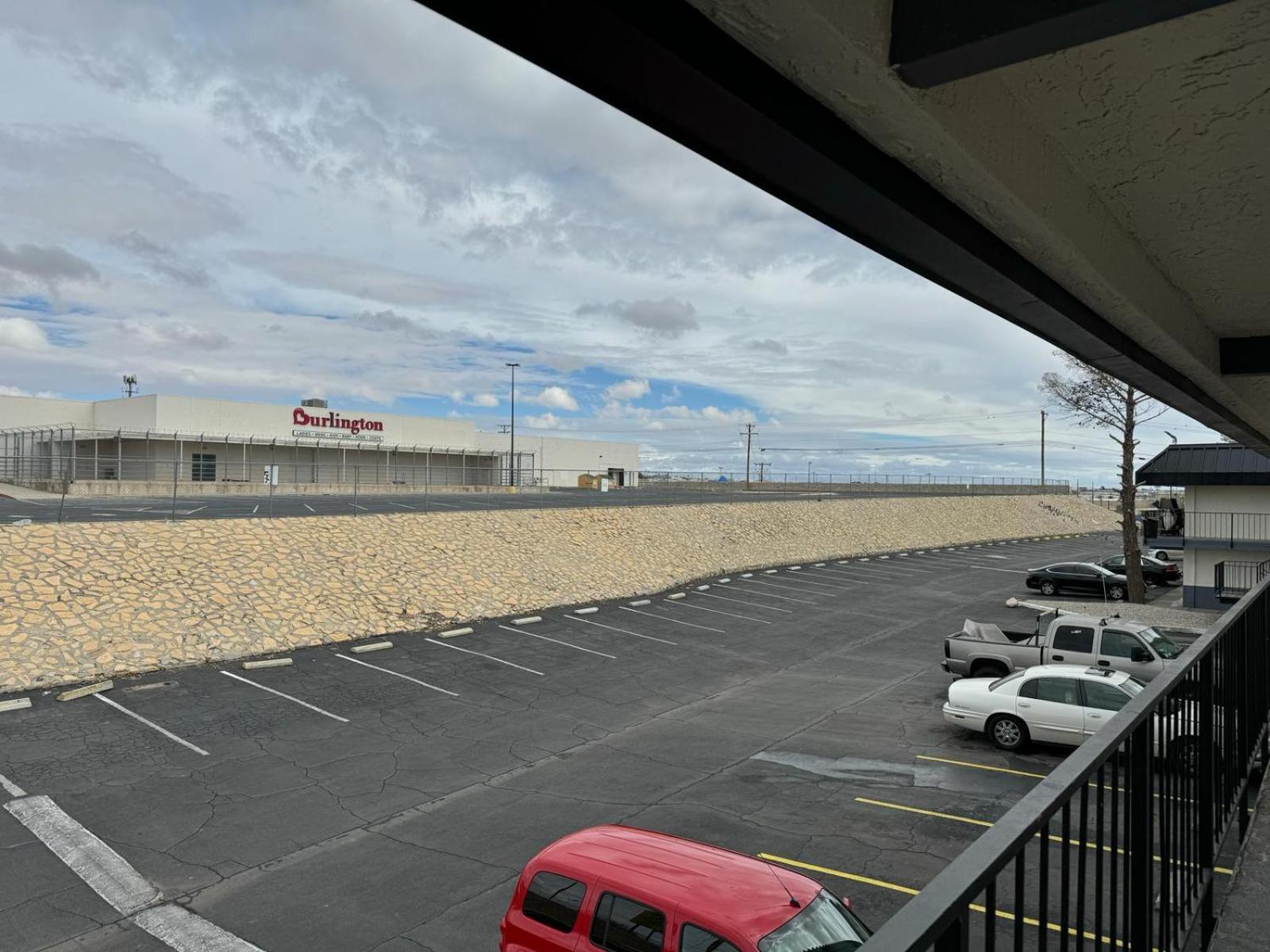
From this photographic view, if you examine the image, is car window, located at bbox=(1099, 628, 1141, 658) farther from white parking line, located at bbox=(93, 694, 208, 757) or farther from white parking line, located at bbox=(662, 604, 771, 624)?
white parking line, located at bbox=(93, 694, 208, 757)

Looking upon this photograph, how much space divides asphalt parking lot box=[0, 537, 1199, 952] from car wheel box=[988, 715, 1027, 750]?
11.1 inches

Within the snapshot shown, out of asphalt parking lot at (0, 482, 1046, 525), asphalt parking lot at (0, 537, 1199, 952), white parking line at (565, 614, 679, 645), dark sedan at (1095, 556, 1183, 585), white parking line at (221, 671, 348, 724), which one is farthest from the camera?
dark sedan at (1095, 556, 1183, 585)

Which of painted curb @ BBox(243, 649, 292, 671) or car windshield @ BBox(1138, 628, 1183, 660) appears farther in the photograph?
painted curb @ BBox(243, 649, 292, 671)

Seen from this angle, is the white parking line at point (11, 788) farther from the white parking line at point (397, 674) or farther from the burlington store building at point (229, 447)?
the burlington store building at point (229, 447)

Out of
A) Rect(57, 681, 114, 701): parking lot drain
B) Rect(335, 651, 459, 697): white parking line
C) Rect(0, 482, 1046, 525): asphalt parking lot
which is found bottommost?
Rect(335, 651, 459, 697): white parking line

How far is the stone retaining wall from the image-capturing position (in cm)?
1720

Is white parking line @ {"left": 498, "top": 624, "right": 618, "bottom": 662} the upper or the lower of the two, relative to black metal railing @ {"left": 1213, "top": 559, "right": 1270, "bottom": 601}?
lower

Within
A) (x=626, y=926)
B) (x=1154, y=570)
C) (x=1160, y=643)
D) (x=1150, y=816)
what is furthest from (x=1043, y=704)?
(x=1154, y=570)

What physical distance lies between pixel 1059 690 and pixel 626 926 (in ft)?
32.7

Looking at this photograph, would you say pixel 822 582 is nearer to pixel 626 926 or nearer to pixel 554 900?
pixel 554 900

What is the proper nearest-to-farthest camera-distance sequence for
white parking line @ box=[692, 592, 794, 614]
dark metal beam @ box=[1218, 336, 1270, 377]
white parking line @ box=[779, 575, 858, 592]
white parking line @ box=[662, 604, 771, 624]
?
dark metal beam @ box=[1218, 336, 1270, 377] < white parking line @ box=[662, 604, 771, 624] < white parking line @ box=[692, 592, 794, 614] < white parking line @ box=[779, 575, 858, 592]

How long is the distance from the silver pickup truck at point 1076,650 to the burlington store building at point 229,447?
34.0 m

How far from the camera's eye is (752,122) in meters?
2.01

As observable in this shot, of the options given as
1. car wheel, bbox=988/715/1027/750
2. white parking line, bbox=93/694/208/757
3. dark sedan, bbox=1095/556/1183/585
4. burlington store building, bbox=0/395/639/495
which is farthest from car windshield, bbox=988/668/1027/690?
burlington store building, bbox=0/395/639/495
